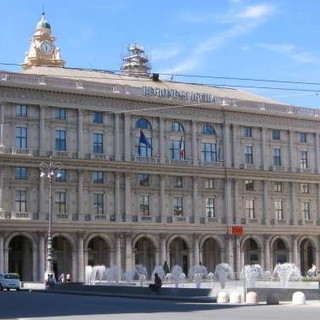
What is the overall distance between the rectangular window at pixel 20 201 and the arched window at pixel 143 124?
1405 cm

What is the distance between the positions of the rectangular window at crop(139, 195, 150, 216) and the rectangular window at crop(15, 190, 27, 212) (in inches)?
474

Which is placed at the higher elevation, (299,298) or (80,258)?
(80,258)

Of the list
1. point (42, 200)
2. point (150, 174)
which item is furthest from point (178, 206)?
point (42, 200)

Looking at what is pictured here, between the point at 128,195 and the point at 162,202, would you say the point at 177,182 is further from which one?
the point at 128,195

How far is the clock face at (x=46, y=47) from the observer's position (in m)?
→ 109

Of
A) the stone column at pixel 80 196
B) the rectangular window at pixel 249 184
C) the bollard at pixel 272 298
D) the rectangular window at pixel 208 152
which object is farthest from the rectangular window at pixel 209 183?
the bollard at pixel 272 298

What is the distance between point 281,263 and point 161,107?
22.2 m

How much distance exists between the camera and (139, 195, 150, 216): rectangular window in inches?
3140

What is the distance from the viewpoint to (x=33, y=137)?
74812 millimetres

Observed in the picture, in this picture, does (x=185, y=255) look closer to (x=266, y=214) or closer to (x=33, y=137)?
(x=266, y=214)

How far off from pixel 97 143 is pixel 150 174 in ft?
20.8

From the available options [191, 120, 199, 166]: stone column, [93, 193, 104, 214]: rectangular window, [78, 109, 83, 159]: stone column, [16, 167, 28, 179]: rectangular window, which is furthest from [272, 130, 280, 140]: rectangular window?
[16, 167, 28, 179]: rectangular window

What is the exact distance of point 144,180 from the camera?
80.2 m

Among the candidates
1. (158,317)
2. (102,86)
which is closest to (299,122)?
(102,86)
